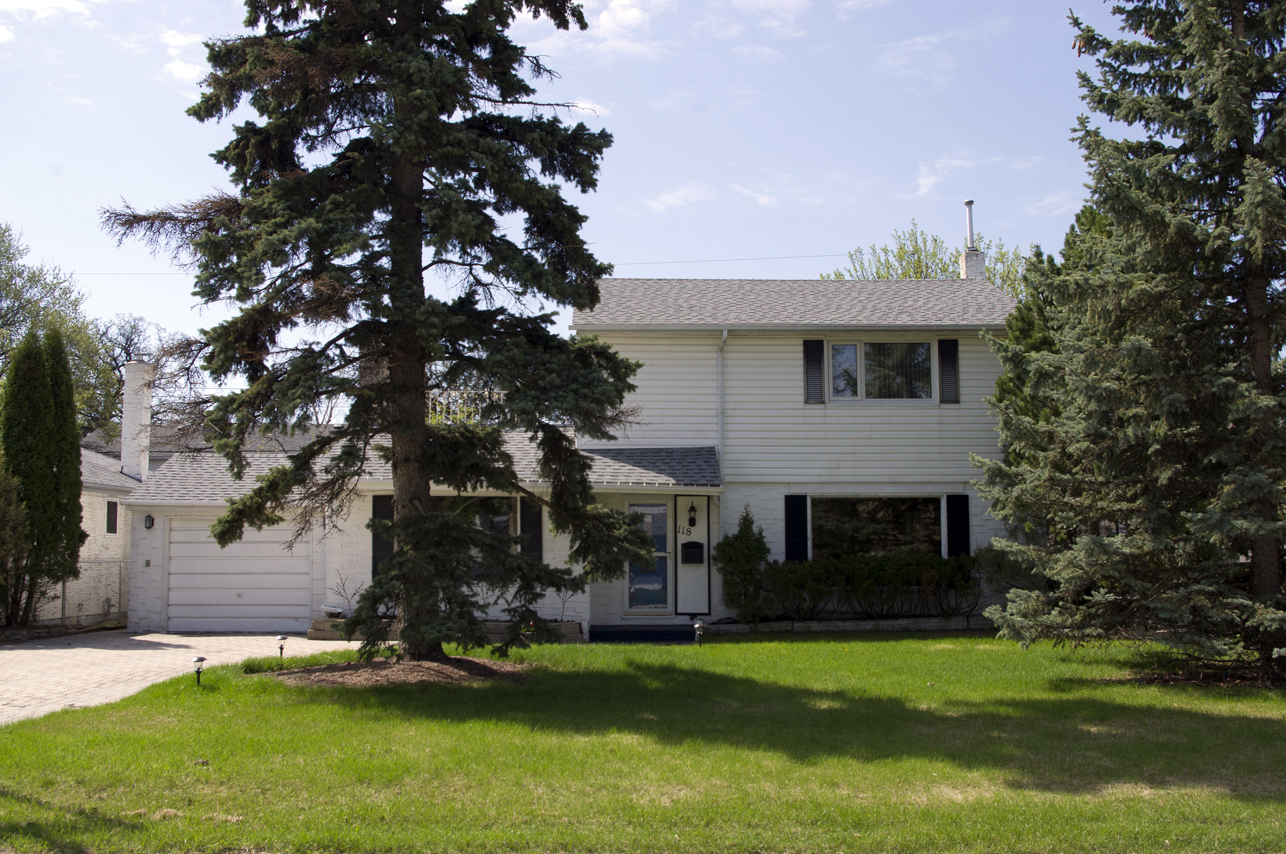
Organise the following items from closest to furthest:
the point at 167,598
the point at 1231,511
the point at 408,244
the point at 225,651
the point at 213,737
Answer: the point at 213,737, the point at 1231,511, the point at 408,244, the point at 225,651, the point at 167,598

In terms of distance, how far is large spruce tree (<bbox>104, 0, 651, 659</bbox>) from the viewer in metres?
8.89

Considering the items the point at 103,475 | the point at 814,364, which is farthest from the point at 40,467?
the point at 814,364

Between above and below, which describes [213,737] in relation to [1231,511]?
below

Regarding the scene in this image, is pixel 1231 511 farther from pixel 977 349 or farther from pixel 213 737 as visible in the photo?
pixel 213 737

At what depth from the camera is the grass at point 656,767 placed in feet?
17.2

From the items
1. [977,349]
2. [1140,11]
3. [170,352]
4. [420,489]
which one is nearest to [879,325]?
[977,349]

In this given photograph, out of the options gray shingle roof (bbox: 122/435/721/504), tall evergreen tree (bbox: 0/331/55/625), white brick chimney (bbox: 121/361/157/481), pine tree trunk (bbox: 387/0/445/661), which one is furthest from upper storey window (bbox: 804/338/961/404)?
tall evergreen tree (bbox: 0/331/55/625)

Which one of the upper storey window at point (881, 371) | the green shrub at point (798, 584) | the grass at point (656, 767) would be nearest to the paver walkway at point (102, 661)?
the grass at point (656, 767)

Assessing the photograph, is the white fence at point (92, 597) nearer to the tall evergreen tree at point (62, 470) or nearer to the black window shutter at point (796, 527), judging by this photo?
the tall evergreen tree at point (62, 470)

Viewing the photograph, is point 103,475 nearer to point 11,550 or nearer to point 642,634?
point 11,550

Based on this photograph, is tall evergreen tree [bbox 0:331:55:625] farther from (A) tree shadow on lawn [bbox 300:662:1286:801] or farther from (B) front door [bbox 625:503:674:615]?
(B) front door [bbox 625:503:674:615]

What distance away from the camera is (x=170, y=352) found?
30.2 feet

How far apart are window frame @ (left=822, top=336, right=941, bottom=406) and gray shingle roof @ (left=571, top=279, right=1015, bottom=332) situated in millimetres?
371

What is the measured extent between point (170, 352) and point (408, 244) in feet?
8.49
